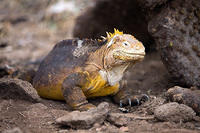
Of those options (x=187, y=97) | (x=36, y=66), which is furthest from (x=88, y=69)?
(x=36, y=66)

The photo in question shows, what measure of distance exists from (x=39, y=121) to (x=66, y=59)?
1.32m

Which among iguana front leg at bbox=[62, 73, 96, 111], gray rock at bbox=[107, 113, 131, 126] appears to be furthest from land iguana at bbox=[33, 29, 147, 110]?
gray rock at bbox=[107, 113, 131, 126]

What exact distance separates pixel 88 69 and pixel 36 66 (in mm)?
3903

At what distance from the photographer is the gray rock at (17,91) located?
4455 millimetres

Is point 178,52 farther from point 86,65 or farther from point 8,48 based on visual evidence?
point 8,48

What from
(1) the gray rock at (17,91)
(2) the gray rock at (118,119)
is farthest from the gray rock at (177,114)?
(1) the gray rock at (17,91)

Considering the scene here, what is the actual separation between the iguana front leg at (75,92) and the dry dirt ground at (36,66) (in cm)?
19

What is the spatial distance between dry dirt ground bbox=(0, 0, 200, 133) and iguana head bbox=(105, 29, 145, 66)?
0.80 meters

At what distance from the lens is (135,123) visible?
3773 millimetres

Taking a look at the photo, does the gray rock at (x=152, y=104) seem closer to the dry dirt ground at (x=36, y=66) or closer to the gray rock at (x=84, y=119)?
the dry dirt ground at (x=36, y=66)

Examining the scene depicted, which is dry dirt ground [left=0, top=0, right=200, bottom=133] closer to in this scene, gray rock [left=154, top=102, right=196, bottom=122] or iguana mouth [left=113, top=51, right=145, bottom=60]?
gray rock [left=154, top=102, right=196, bottom=122]

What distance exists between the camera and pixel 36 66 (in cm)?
806

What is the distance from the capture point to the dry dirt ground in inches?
142

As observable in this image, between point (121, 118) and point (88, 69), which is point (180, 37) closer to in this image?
point (88, 69)
